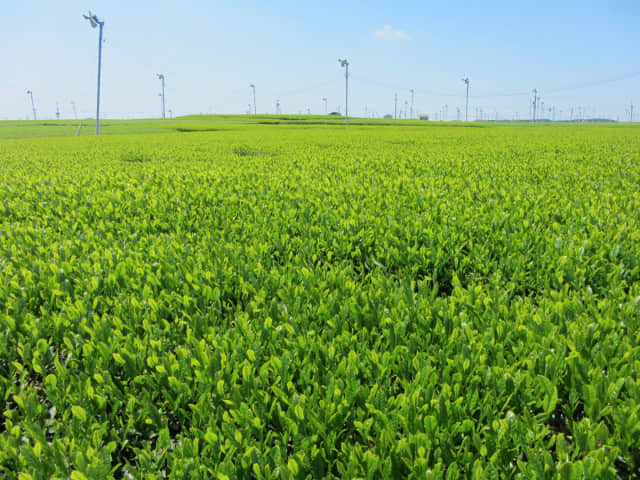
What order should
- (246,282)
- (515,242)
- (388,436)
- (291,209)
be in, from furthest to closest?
(291,209)
(515,242)
(246,282)
(388,436)

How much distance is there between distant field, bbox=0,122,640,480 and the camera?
1.77 meters

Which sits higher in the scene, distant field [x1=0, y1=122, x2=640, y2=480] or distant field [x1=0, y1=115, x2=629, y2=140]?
distant field [x1=0, y1=115, x2=629, y2=140]

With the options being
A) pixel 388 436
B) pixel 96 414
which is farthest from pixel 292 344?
pixel 96 414

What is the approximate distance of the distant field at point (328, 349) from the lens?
177 cm

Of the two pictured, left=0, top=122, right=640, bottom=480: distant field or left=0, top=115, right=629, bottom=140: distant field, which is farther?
left=0, top=115, right=629, bottom=140: distant field

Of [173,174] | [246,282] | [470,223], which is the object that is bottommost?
[246,282]

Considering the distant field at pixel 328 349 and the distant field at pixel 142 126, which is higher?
the distant field at pixel 142 126

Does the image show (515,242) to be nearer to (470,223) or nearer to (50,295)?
(470,223)

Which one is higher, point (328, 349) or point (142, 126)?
point (142, 126)

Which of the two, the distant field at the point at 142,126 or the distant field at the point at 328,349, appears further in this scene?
the distant field at the point at 142,126

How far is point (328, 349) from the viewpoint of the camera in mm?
2393

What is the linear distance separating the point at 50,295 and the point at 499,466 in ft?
11.0

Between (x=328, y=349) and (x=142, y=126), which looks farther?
(x=142, y=126)

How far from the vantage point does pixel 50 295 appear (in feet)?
11.0
